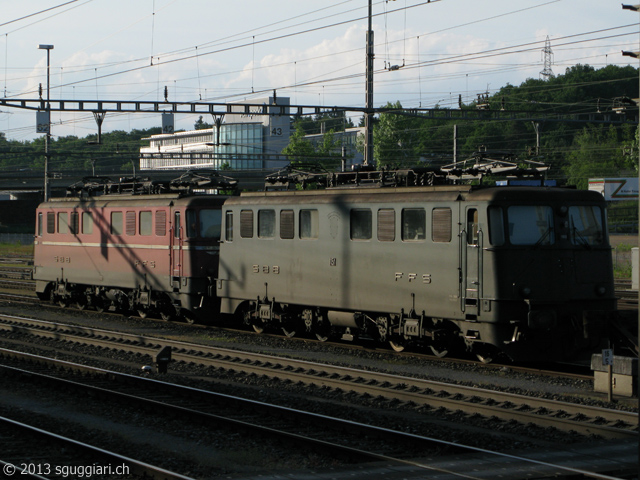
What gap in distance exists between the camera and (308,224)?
18172 millimetres

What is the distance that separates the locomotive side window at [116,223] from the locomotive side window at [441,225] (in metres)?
11.9

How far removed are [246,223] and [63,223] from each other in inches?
389

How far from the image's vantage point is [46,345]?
1903 centimetres

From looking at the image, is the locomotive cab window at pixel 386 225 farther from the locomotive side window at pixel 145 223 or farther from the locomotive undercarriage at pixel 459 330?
the locomotive side window at pixel 145 223

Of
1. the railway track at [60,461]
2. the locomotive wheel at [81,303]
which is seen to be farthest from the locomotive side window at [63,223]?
the railway track at [60,461]

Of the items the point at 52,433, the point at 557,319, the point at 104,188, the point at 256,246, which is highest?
the point at 104,188

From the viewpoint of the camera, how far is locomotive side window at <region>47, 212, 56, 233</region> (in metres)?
27.8

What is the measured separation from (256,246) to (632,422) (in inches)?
426

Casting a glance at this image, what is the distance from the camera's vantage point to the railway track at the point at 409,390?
34.7ft

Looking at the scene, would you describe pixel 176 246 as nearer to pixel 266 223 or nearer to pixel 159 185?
pixel 159 185

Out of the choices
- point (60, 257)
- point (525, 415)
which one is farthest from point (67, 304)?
point (525, 415)

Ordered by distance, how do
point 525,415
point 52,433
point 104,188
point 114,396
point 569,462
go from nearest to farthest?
point 569,462 < point 52,433 < point 525,415 < point 114,396 < point 104,188

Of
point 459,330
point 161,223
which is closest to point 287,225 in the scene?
point 459,330

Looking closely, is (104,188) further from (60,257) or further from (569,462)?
(569,462)
